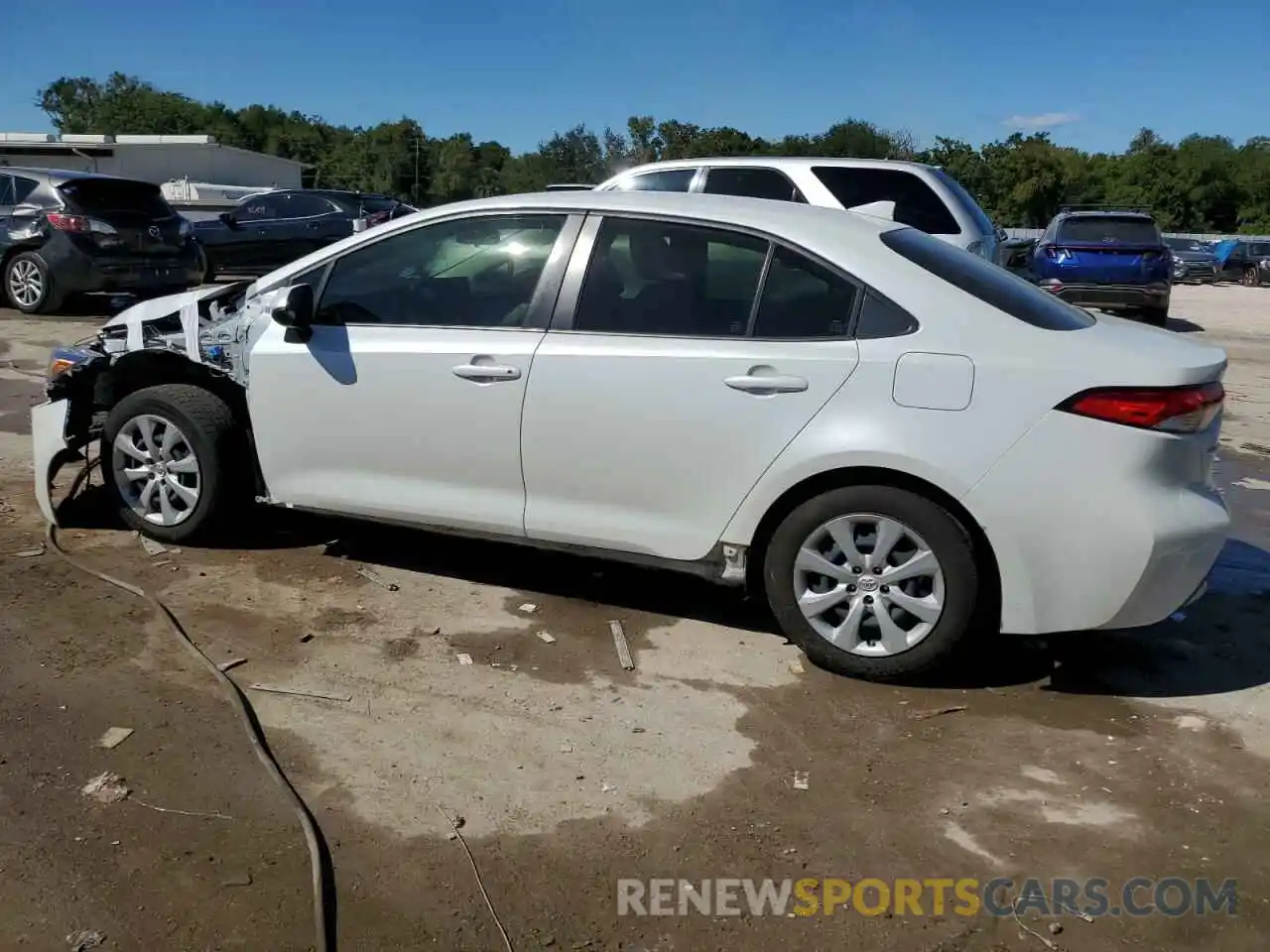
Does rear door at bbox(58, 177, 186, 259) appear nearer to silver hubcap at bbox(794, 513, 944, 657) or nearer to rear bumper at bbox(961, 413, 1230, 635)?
silver hubcap at bbox(794, 513, 944, 657)

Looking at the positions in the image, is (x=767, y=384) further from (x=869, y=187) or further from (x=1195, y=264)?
(x=1195, y=264)

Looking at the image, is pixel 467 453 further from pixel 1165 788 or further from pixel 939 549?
pixel 1165 788

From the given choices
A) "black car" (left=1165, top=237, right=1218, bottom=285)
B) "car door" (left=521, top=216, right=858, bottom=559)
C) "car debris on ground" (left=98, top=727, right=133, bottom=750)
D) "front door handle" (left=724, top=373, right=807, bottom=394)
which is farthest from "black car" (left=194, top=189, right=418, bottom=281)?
"black car" (left=1165, top=237, right=1218, bottom=285)

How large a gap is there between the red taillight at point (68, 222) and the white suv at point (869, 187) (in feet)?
21.5

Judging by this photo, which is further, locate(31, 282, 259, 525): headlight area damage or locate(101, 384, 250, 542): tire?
locate(31, 282, 259, 525): headlight area damage

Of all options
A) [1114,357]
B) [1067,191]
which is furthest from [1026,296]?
[1067,191]

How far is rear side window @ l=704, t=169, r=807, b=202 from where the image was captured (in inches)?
354

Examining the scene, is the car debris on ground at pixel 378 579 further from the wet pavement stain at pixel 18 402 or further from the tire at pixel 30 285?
the tire at pixel 30 285

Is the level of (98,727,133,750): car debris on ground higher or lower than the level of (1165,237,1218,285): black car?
lower

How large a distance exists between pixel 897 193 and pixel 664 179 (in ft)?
6.64

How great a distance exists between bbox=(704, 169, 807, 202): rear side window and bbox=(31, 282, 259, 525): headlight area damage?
15.8ft

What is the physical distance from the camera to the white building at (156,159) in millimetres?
35062

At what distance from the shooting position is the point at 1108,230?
53.2 feet

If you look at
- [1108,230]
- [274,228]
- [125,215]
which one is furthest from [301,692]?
[1108,230]
